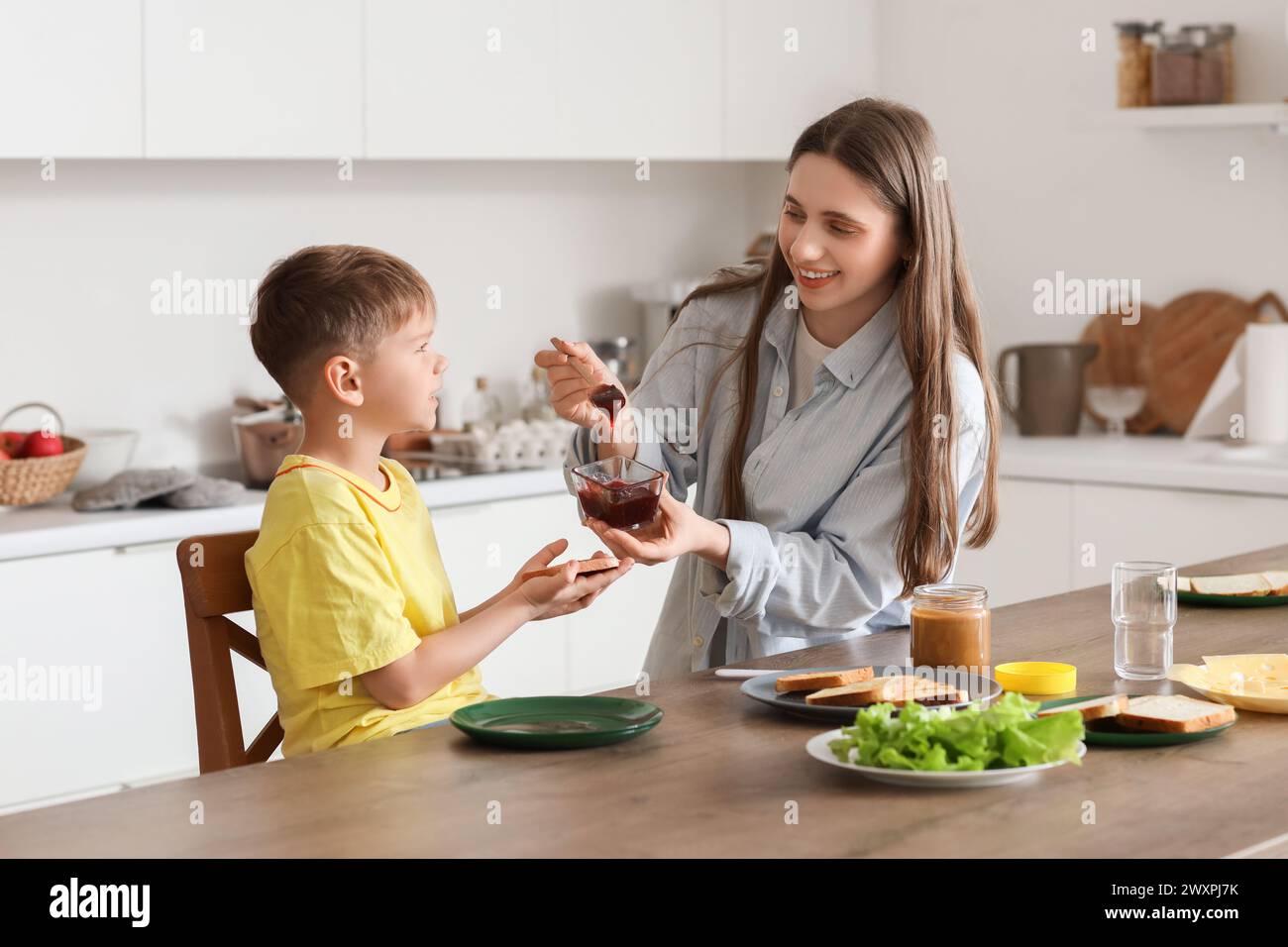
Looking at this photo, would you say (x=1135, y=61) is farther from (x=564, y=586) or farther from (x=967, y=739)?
(x=967, y=739)

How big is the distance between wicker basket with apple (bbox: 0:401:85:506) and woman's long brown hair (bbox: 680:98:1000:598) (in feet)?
5.42

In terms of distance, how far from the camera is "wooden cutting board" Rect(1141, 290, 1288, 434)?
4297mm

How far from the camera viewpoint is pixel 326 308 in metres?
1.96

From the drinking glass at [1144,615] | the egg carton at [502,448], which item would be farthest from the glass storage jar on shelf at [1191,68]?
the drinking glass at [1144,615]

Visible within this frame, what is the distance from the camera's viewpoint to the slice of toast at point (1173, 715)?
5.41 feet

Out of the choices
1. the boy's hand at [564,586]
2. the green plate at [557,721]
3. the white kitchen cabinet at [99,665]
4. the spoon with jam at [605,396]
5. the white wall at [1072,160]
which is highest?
the white wall at [1072,160]

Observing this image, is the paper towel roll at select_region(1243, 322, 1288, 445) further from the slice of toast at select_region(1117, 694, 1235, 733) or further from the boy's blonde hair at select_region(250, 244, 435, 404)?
the boy's blonde hair at select_region(250, 244, 435, 404)

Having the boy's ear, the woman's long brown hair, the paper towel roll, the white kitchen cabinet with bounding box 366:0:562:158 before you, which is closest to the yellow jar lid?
the woman's long brown hair

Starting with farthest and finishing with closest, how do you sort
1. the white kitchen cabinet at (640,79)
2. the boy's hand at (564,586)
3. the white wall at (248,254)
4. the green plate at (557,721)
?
the white kitchen cabinet at (640,79) < the white wall at (248,254) < the boy's hand at (564,586) < the green plate at (557,721)

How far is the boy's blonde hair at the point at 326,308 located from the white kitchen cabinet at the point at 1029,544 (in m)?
2.41

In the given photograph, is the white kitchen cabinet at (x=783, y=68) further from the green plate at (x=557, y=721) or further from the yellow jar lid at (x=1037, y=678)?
the green plate at (x=557, y=721)

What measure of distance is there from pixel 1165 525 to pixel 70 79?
2576 mm

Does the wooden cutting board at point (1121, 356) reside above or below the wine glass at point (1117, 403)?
above

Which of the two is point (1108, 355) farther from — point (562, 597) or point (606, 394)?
point (562, 597)
